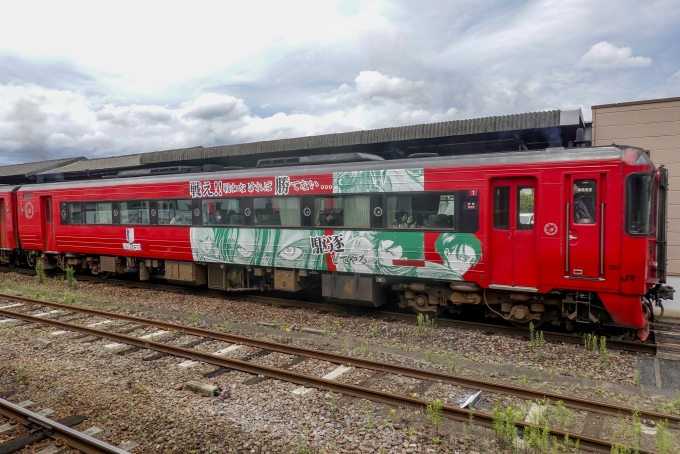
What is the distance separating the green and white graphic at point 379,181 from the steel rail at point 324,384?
4.26 metres

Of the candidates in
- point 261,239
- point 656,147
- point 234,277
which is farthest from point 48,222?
point 656,147

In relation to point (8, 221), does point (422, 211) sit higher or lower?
higher

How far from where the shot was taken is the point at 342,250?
997 cm

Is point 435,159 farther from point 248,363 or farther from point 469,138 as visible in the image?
point 248,363

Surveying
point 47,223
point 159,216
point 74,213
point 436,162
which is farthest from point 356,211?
point 47,223

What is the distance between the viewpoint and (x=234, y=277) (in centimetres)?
1223

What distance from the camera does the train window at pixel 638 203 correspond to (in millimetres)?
7277

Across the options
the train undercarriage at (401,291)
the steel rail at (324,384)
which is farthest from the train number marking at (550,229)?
the steel rail at (324,384)

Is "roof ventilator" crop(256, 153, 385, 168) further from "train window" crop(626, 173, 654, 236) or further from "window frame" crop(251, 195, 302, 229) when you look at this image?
"train window" crop(626, 173, 654, 236)

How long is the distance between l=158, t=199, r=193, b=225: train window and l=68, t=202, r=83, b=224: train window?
381 cm

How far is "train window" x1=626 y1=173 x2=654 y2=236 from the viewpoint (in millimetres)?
7277

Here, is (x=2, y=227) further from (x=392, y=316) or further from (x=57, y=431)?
(x=57, y=431)

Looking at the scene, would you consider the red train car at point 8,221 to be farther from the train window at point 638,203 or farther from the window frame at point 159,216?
the train window at point 638,203

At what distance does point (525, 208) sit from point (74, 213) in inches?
527
